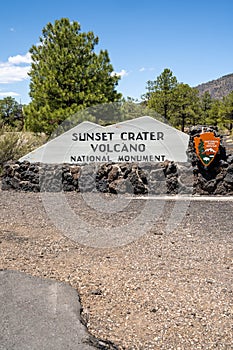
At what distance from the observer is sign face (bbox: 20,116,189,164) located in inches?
399

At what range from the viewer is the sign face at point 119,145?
1014cm

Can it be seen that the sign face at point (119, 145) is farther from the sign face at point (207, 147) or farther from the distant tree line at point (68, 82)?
the distant tree line at point (68, 82)

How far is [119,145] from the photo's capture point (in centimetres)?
1047

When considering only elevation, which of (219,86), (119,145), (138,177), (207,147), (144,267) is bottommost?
(144,267)

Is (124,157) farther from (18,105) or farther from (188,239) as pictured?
(18,105)

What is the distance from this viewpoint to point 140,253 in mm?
4973

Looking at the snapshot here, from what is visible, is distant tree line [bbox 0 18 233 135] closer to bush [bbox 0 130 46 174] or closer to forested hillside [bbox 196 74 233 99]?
bush [bbox 0 130 46 174]

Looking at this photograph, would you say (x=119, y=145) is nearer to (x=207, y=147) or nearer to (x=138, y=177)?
(x=138, y=177)

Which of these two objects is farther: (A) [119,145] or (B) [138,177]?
(A) [119,145]

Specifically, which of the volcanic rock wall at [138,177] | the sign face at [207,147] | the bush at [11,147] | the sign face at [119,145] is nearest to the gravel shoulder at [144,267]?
the volcanic rock wall at [138,177]

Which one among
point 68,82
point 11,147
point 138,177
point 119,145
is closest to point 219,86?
point 68,82

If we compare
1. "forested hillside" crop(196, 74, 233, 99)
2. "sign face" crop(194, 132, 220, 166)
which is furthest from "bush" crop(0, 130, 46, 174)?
"forested hillside" crop(196, 74, 233, 99)

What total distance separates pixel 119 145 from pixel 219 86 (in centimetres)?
15730

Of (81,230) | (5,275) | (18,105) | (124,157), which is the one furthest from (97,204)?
(18,105)
